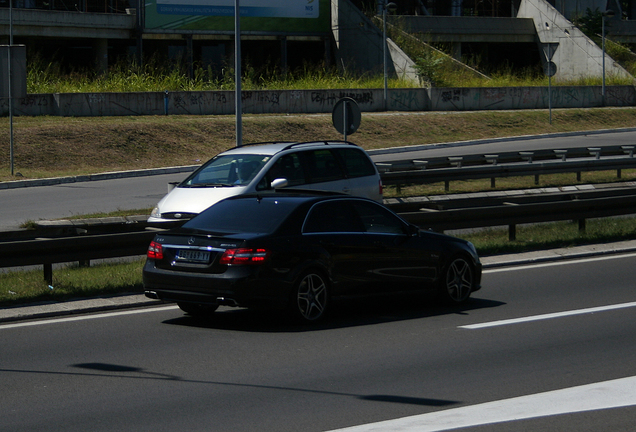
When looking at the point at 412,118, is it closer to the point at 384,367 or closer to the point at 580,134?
the point at 580,134

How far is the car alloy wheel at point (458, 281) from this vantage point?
10156mm

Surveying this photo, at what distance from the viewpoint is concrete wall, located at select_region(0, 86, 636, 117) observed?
35156 mm

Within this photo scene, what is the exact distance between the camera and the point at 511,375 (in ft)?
23.1

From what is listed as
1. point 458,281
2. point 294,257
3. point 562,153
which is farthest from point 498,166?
point 294,257

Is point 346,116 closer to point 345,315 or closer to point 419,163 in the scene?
point 419,163

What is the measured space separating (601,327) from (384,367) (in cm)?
273

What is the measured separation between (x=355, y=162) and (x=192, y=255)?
6.07 metres

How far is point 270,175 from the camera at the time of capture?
13.3 m

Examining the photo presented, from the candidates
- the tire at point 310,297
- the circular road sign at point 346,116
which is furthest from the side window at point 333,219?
the circular road sign at point 346,116

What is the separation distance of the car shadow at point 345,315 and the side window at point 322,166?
349 centimetres

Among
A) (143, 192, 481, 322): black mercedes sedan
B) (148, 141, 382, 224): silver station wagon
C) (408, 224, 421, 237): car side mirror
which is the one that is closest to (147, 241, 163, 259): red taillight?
(143, 192, 481, 322): black mercedes sedan

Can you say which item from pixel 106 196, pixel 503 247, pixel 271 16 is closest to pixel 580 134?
pixel 271 16

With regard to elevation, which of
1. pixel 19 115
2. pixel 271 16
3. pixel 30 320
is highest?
pixel 271 16

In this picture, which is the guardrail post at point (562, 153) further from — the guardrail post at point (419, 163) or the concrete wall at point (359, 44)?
the concrete wall at point (359, 44)
